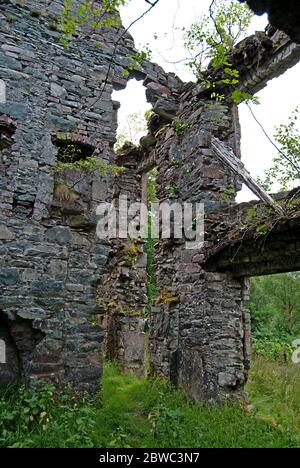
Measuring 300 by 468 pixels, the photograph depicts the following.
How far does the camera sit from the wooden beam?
520cm

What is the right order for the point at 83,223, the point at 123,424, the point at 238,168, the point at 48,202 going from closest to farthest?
the point at 123,424, the point at 48,202, the point at 83,223, the point at 238,168

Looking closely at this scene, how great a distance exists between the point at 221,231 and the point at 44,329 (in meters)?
3.21

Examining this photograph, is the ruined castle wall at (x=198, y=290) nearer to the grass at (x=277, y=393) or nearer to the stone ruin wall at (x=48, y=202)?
the grass at (x=277, y=393)

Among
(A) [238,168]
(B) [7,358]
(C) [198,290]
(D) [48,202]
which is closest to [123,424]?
(B) [7,358]

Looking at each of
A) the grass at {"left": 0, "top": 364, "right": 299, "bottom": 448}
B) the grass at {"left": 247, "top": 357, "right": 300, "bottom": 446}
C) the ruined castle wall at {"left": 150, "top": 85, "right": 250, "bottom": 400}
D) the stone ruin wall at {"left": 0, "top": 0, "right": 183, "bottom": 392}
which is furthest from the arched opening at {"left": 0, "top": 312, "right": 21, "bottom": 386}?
the grass at {"left": 247, "top": 357, "right": 300, "bottom": 446}

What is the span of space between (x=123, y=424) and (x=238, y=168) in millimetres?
4201

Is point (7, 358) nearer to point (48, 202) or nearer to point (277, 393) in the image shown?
point (48, 202)

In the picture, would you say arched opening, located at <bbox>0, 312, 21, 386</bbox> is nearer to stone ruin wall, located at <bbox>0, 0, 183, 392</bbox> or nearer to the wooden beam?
stone ruin wall, located at <bbox>0, 0, 183, 392</bbox>

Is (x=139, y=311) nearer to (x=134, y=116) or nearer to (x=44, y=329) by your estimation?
(x=44, y=329)

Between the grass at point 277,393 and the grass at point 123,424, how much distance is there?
99 mm

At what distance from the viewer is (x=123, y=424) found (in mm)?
4777

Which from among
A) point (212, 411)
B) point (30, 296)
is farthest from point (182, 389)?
point (30, 296)

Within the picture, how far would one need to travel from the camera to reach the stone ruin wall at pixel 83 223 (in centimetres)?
506
